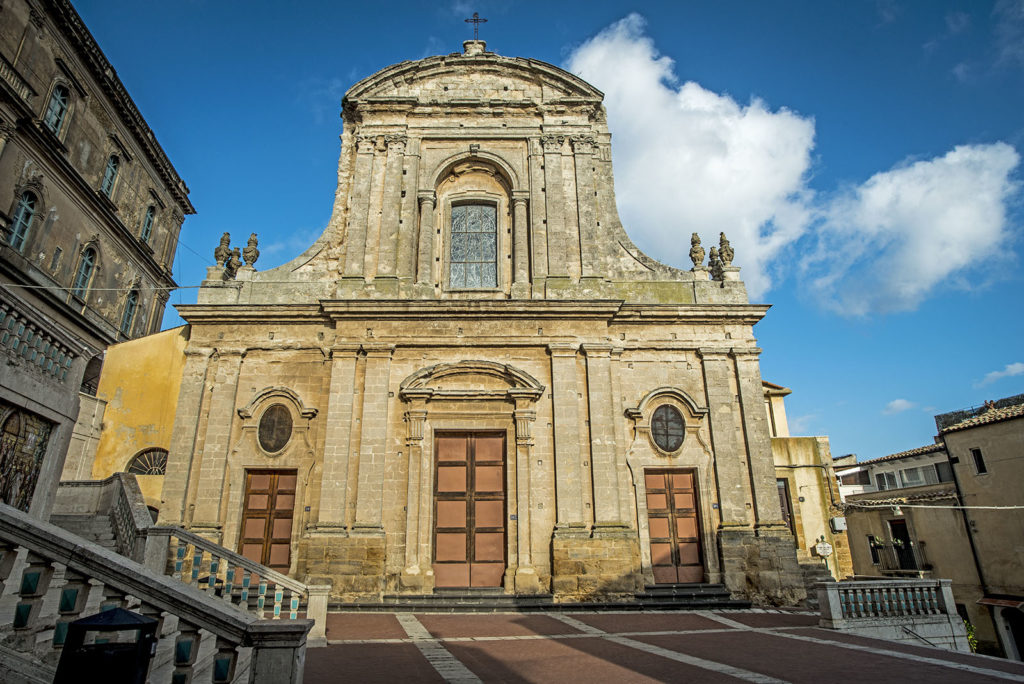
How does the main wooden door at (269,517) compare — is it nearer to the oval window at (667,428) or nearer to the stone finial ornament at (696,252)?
the oval window at (667,428)

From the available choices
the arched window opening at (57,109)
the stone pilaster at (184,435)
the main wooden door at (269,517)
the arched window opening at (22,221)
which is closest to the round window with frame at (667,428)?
the main wooden door at (269,517)

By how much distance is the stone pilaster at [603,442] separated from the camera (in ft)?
41.6

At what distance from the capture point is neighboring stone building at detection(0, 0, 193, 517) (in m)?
16.2

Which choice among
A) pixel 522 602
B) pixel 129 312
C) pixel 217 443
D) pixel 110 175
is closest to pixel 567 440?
pixel 522 602

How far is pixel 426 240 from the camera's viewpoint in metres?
15.2

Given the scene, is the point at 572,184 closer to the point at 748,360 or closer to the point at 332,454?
the point at 748,360

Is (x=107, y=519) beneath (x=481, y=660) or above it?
above

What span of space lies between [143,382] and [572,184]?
11591mm

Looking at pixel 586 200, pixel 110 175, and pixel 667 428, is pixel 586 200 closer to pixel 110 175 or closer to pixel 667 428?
pixel 667 428

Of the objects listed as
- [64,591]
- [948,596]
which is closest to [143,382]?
[64,591]

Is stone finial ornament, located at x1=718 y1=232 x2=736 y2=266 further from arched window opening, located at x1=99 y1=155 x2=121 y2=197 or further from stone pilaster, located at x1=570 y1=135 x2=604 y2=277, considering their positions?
arched window opening, located at x1=99 y1=155 x2=121 y2=197

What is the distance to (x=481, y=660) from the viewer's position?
7.19 metres

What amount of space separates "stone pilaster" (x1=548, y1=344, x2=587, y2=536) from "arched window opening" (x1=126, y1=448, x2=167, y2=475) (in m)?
9.12

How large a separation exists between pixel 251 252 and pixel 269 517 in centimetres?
650
